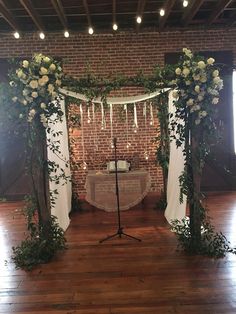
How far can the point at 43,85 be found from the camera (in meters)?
3.86

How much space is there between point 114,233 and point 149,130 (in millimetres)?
3184

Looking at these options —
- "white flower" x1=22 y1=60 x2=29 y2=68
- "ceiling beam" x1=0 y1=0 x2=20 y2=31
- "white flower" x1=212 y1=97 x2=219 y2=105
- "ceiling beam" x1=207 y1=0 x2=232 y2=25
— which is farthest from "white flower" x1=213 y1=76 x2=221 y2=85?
"ceiling beam" x1=0 y1=0 x2=20 y2=31

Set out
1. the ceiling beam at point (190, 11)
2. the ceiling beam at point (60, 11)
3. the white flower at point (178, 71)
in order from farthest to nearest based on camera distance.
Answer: the ceiling beam at point (190, 11) → the ceiling beam at point (60, 11) → the white flower at point (178, 71)

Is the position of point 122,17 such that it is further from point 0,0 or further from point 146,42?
point 0,0

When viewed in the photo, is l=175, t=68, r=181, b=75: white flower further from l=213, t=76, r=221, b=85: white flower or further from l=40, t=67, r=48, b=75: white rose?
l=40, t=67, r=48, b=75: white rose

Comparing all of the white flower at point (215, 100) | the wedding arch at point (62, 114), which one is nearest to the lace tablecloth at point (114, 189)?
the wedding arch at point (62, 114)

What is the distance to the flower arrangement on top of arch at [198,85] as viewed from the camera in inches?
154

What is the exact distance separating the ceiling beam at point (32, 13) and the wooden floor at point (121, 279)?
12.1 feet

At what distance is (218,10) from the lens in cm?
642

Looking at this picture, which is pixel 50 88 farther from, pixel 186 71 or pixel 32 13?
pixel 32 13

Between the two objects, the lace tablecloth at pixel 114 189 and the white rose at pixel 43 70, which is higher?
the white rose at pixel 43 70

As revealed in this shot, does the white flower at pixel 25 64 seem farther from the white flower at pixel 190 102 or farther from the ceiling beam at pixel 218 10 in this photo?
the ceiling beam at pixel 218 10

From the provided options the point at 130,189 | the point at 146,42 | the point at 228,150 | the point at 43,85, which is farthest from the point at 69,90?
the point at 228,150

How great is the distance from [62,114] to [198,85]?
1.67m
